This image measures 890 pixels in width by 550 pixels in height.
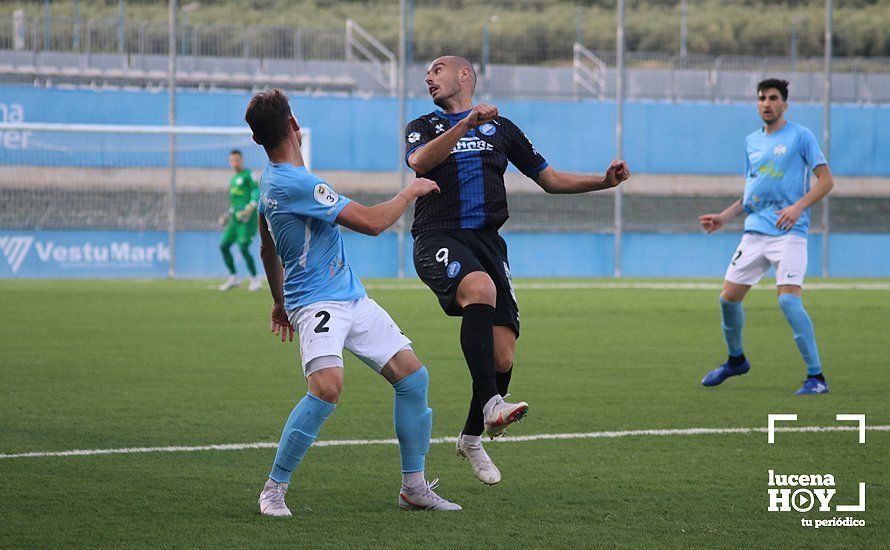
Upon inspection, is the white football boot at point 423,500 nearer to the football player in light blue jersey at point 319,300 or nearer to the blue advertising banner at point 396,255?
the football player in light blue jersey at point 319,300

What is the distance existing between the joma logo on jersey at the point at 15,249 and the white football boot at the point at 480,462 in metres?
20.1

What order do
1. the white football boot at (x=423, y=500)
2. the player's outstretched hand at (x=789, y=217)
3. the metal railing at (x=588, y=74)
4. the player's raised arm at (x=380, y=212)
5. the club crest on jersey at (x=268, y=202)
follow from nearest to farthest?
the player's raised arm at (x=380, y=212) < the club crest on jersey at (x=268, y=202) < the white football boot at (x=423, y=500) < the player's outstretched hand at (x=789, y=217) < the metal railing at (x=588, y=74)

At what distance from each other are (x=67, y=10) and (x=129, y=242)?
10.7 m

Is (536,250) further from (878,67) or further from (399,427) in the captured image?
(399,427)

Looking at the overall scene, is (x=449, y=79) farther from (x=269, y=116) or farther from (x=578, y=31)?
(x=578, y=31)

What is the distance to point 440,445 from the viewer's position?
6992mm

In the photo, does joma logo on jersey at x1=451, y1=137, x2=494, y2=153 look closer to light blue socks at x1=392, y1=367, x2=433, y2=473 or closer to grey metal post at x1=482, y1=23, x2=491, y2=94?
light blue socks at x1=392, y1=367, x2=433, y2=473

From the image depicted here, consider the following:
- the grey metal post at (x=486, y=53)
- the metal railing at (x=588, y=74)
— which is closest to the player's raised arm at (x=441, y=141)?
the grey metal post at (x=486, y=53)

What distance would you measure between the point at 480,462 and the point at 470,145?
1590 millimetres

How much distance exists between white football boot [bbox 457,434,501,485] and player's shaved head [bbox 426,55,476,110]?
66.4 inches

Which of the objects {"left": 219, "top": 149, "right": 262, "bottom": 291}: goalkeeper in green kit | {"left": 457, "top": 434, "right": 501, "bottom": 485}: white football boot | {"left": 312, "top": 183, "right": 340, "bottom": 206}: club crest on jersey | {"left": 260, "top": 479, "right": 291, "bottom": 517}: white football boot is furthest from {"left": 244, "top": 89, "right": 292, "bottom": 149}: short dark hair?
{"left": 219, "top": 149, "right": 262, "bottom": 291}: goalkeeper in green kit

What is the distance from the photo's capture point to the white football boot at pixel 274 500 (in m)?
5.18

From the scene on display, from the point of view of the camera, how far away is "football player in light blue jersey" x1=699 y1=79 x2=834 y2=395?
9.41 metres

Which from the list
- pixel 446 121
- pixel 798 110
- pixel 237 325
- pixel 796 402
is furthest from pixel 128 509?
pixel 798 110
